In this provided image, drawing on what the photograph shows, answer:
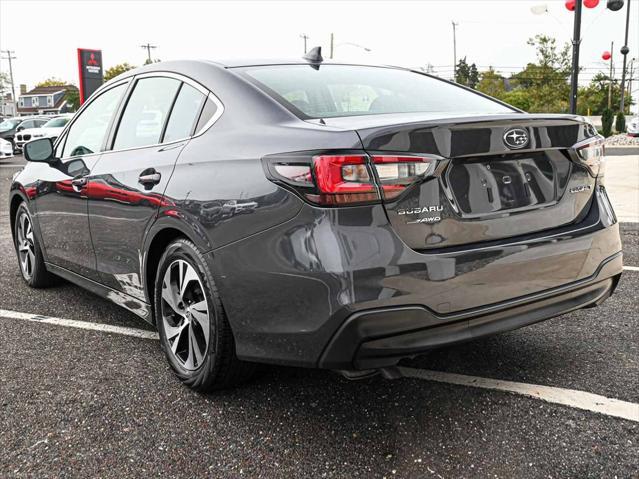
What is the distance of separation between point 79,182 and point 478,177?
2.44 meters

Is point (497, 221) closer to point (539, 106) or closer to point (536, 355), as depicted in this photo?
point (536, 355)

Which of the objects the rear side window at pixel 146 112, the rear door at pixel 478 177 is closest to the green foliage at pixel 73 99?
the rear side window at pixel 146 112

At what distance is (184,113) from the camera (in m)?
3.12

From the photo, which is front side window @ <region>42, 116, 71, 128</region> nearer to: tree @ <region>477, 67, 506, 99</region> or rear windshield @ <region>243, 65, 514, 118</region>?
rear windshield @ <region>243, 65, 514, 118</region>

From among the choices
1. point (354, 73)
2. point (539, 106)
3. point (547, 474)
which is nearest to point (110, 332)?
point (354, 73)

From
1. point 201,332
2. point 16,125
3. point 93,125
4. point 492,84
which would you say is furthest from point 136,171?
point 492,84

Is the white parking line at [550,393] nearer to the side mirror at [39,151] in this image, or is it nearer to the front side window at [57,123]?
the side mirror at [39,151]

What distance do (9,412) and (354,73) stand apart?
2282 millimetres

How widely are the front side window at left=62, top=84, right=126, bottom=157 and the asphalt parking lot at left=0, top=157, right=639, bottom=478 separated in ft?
3.91

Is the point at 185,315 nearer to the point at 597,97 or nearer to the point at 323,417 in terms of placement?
the point at 323,417

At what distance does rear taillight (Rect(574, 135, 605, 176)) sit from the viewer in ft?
8.97

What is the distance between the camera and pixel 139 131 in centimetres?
348

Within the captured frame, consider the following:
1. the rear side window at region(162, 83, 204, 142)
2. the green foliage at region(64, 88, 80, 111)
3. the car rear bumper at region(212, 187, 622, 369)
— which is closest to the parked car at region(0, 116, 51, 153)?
the rear side window at region(162, 83, 204, 142)

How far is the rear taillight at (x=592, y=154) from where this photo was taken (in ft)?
8.97
